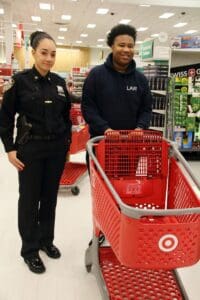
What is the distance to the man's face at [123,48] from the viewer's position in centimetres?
226

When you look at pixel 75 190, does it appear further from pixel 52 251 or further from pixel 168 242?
pixel 168 242

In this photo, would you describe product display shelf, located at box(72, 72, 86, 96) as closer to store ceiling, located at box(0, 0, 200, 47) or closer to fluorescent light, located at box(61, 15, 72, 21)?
store ceiling, located at box(0, 0, 200, 47)

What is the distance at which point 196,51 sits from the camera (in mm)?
5867

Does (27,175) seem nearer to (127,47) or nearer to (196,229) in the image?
(127,47)

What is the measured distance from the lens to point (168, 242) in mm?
1510

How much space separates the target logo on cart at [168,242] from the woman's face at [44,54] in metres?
1.36

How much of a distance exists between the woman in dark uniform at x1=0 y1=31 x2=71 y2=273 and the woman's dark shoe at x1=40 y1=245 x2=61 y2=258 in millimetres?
166

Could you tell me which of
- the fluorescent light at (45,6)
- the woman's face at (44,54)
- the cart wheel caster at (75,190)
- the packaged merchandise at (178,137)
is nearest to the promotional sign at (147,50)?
the packaged merchandise at (178,137)

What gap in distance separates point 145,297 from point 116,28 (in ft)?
5.58

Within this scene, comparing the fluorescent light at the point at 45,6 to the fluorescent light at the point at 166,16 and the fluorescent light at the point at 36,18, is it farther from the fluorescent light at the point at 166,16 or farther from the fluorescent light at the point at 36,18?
the fluorescent light at the point at 166,16

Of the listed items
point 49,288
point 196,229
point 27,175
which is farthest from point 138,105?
point 49,288

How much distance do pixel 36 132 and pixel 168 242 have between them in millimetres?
1200

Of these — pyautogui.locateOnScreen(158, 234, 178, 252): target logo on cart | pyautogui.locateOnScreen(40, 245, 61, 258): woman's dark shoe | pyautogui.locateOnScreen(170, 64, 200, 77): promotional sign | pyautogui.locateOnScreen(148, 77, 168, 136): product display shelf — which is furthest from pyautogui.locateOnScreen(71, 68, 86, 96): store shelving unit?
pyautogui.locateOnScreen(158, 234, 178, 252): target logo on cart

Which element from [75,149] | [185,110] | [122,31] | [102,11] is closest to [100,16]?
[102,11]
